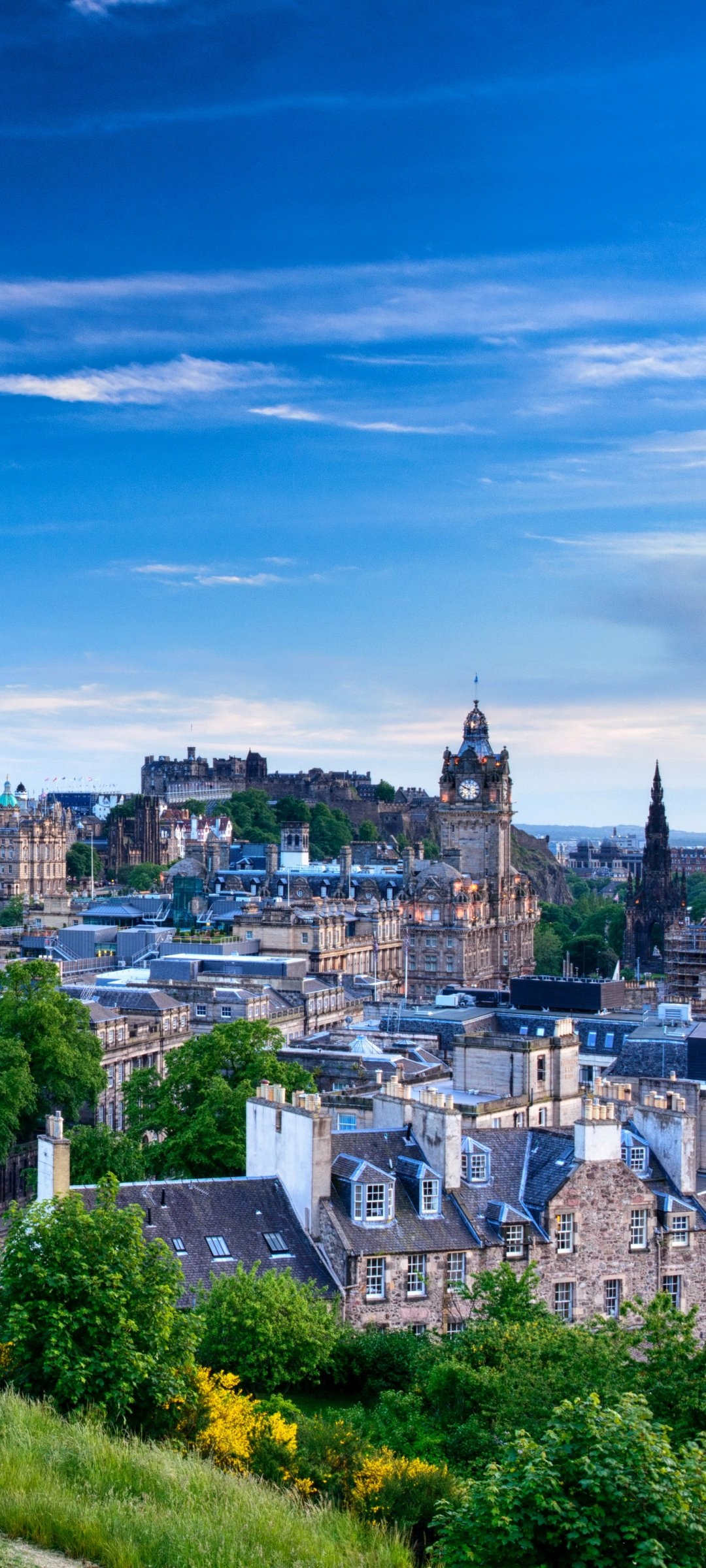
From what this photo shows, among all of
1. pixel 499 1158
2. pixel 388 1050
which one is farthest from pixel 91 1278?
pixel 388 1050

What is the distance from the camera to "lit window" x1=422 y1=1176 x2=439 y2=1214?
43.7 meters

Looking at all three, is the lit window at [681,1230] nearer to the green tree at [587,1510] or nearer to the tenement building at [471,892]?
the green tree at [587,1510]

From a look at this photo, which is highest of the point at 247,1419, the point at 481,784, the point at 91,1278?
the point at 481,784

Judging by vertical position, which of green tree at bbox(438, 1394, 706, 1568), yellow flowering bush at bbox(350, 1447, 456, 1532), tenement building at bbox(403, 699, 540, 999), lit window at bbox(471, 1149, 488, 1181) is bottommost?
yellow flowering bush at bbox(350, 1447, 456, 1532)

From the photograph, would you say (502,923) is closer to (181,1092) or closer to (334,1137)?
(181,1092)

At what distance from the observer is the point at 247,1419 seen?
31719 millimetres

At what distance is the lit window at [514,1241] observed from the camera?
43875 millimetres

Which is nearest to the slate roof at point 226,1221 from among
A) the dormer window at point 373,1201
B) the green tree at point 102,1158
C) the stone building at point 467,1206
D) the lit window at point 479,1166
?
the stone building at point 467,1206

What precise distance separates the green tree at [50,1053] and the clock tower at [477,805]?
96.7 metres

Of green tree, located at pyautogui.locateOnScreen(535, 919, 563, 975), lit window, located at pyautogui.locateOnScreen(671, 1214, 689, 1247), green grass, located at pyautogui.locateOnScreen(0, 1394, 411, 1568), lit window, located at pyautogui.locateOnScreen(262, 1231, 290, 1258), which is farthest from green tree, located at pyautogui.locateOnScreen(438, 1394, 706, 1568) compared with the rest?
green tree, located at pyautogui.locateOnScreen(535, 919, 563, 975)

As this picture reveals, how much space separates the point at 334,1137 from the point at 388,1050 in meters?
36.7

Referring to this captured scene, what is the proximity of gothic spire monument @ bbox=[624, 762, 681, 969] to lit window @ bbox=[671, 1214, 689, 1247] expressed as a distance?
124m

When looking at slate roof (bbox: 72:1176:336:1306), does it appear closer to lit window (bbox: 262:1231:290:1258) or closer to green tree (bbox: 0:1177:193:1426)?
lit window (bbox: 262:1231:290:1258)

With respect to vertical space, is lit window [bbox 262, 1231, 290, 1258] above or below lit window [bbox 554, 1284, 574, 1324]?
above
